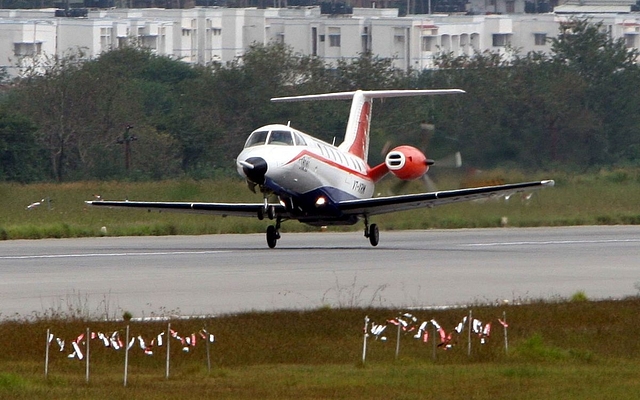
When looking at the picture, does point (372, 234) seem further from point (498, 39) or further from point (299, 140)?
point (498, 39)

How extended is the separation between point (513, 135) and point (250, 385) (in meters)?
33.2

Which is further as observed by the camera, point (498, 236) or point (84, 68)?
point (84, 68)

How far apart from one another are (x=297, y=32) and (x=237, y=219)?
72.4 metres

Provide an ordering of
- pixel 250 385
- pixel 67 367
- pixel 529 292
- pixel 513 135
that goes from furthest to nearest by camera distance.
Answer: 1. pixel 513 135
2. pixel 529 292
3. pixel 67 367
4. pixel 250 385

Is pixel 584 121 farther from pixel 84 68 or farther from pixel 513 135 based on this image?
pixel 84 68

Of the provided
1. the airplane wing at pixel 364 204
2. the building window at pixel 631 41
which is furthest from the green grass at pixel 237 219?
the building window at pixel 631 41

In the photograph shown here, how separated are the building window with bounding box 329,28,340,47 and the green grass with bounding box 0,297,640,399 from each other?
9500 cm

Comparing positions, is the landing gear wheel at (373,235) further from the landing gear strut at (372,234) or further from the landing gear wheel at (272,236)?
the landing gear wheel at (272,236)

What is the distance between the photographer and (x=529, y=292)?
19.3m

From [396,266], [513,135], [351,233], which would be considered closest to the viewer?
[396,266]

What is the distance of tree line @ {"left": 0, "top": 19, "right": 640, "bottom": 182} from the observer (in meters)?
55.9

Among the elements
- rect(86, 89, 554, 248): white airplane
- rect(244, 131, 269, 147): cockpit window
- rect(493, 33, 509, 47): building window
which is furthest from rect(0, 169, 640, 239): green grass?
rect(493, 33, 509, 47): building window

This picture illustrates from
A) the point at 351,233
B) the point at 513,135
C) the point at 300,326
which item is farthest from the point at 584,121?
the point at 300,326

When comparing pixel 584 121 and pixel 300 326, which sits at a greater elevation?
pixel 584 121
